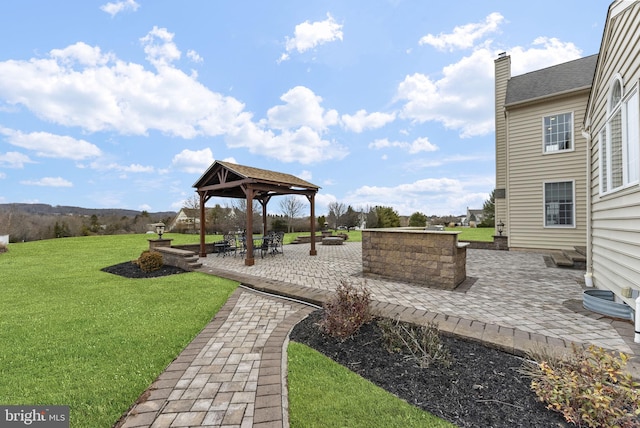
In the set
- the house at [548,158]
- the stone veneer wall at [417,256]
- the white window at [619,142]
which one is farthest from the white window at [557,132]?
the stone veneer wall at [417,256]

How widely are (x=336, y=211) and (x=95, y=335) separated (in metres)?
30.8

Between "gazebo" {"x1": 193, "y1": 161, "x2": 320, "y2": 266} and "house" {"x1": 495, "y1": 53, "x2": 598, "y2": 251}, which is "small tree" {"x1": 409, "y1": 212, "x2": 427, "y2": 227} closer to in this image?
"house" {"x1": 495, "y1": 53, "x2": 598, "y2": 251}

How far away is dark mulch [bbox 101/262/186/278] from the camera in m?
7.21

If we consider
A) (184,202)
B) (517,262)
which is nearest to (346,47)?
Answer: (517,262)

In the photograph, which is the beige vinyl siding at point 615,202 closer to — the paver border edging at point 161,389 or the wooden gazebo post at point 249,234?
the paver border edging at point 161,389

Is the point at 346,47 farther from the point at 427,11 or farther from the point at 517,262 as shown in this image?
the point at 517,262

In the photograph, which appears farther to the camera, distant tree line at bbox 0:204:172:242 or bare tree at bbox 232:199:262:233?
bare tree at bbox 232:199:262:233

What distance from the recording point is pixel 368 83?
36.1ft

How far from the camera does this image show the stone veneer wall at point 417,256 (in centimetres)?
535

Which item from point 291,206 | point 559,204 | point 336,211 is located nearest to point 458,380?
point 559,204

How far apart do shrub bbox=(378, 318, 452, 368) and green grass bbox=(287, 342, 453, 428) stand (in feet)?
1.96

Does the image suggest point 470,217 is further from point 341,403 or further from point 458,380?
point 341,403

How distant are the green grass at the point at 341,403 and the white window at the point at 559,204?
11.0m

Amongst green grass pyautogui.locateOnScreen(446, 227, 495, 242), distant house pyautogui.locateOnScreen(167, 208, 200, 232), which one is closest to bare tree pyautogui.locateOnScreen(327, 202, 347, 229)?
distant house pyautogui.locateOnScreen(167, 208, 200, 232)
